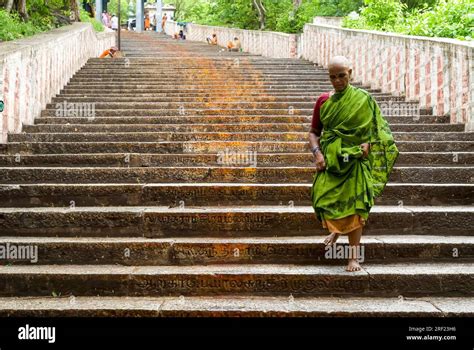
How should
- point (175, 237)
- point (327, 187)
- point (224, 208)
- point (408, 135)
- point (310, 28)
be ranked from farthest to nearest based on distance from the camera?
point (310, 28), point (408, 135), point (224, 208), point (175, 237), point (327, 187)

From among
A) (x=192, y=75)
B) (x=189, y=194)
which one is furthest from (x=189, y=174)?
(x=192, y=75)

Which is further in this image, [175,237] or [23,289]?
[175,237]

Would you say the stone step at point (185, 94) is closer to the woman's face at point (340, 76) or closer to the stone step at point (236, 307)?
the woman's face at point (340, 76)

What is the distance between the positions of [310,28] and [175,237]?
1223 cm

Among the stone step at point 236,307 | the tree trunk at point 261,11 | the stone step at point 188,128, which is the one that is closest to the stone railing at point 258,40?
the tree trunk at point 261,11

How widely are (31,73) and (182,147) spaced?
9.48 ft

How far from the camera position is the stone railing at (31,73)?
7.93 metres

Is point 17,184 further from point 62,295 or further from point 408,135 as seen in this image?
point 408,135

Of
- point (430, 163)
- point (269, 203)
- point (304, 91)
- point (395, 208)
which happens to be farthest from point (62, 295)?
point (304, 91)

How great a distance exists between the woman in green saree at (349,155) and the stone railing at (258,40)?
1446 centimetres

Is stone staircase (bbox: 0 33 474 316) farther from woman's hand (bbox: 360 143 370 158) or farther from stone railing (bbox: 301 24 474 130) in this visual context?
woman's hand (bbox: 360 143 370 158)

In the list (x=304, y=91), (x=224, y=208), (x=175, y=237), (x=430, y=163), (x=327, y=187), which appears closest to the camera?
(x=327, y=187)

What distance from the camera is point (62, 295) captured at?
5.09 meters

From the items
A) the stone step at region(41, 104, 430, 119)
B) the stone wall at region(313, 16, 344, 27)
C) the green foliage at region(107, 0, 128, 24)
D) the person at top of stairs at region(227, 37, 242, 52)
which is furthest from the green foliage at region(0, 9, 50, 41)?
the green foliage at region(107, 0, 128, 24)
